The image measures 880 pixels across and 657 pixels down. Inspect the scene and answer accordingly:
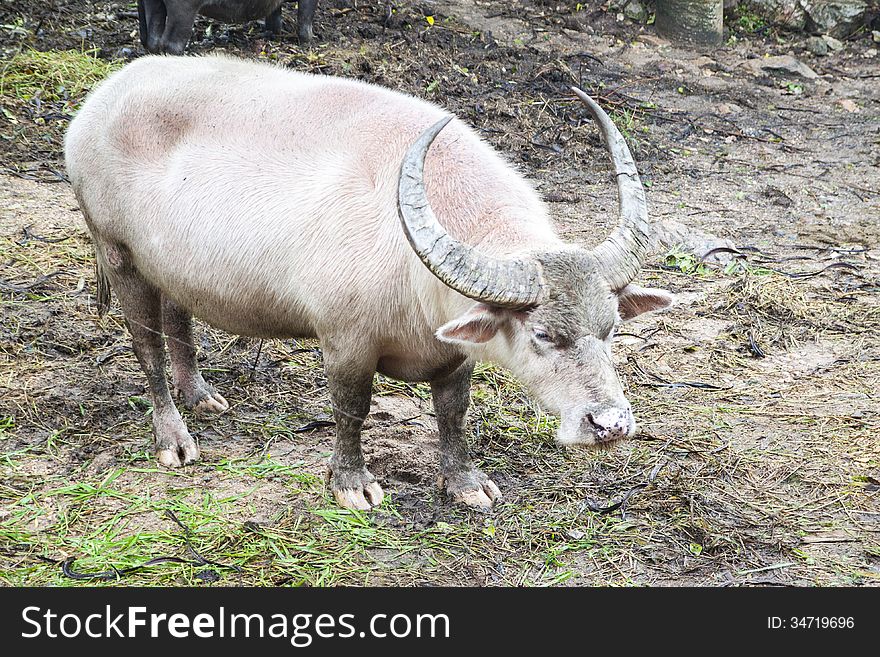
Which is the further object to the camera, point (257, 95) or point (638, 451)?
point (638, 451)

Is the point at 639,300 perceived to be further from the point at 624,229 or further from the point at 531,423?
the point at 531,423

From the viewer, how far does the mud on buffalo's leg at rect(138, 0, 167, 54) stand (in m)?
9.37

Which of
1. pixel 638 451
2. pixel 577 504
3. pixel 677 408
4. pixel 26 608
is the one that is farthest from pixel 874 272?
pixel 26 608

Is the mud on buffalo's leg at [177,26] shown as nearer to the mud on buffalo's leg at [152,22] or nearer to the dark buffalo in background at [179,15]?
the dark buffalo in background at [179,15]

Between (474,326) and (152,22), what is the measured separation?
24.0 ft

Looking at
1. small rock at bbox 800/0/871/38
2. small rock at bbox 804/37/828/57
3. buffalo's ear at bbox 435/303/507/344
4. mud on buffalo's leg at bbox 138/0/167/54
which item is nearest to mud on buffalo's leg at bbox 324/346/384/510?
buffalo's ear at bbox 435/303/507/344

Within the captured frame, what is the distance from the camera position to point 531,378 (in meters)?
3.62

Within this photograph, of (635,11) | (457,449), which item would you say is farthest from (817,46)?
(457,449)

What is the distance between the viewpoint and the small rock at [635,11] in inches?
481

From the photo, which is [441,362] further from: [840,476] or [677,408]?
[840,476]

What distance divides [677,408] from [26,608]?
3400 mm

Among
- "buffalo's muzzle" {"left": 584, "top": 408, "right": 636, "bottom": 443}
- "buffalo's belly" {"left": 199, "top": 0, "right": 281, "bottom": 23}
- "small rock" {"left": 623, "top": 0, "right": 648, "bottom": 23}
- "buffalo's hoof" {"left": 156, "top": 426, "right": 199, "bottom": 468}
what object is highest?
"buffalo's muzzle" {"left": 584, "top": 408, "right": 636, "bottom": 443}

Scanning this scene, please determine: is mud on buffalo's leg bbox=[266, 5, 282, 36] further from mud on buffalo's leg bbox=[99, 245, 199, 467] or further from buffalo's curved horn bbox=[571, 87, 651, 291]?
buffalo's curved horn bbox=[571, 87, 651, 291]

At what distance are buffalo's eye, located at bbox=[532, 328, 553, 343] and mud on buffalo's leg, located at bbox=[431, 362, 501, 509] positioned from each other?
33.3 inches
